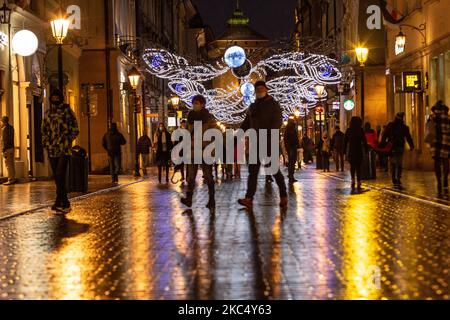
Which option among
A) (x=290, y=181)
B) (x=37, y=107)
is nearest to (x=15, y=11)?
(x=37, y=107)

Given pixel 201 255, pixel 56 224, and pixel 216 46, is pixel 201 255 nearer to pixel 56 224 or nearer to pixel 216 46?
pixel 56 224

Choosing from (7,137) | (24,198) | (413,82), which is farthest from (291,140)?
(413,82)

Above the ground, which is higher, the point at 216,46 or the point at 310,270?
the point at 216,46

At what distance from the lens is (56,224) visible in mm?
14312

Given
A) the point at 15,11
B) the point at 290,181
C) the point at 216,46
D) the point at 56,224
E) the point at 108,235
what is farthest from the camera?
the point at 216,46

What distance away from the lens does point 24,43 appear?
1198 inches

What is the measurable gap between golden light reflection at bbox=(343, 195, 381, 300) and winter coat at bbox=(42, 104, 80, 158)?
4878 mm

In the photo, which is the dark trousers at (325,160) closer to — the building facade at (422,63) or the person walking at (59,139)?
the building facade at (422,63)

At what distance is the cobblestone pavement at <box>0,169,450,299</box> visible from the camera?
302 inches

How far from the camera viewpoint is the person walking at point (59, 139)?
644 inches

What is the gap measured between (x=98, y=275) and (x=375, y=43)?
150 ft

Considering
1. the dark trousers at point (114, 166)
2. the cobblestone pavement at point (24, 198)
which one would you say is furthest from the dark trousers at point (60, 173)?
the dark trousers at point (114, 166)

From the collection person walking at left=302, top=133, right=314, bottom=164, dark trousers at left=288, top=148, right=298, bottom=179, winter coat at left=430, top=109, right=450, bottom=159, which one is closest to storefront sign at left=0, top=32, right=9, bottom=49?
dark trousers at left=288, top=148, right=298, bottom=179

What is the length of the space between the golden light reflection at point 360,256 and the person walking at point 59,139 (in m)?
4.83
